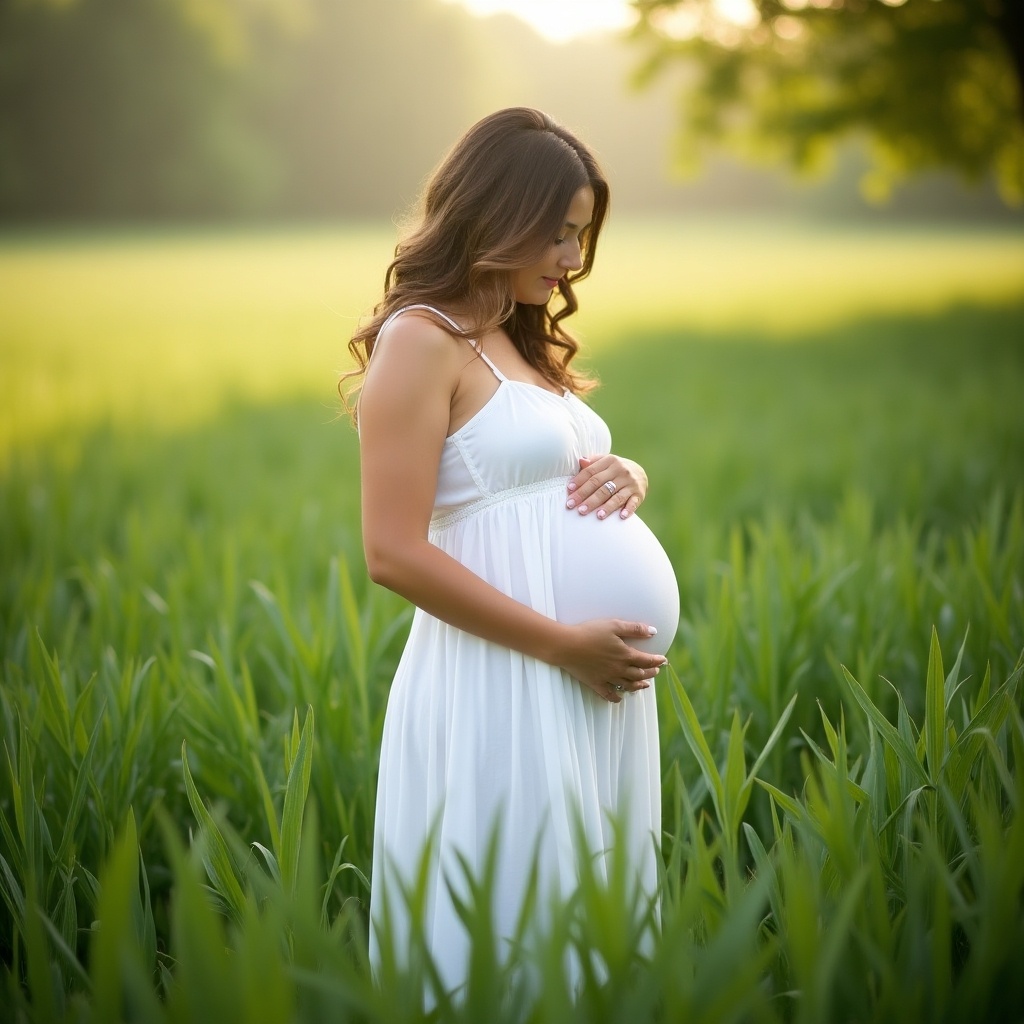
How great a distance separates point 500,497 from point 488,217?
1.46 ft

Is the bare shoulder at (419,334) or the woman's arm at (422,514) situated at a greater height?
the bare shoulder at (419,334)

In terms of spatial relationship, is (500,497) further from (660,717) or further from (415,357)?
(660,717)

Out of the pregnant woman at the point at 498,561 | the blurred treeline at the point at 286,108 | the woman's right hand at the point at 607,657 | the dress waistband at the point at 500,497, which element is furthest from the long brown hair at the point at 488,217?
the blurred treeline at the point at 286,108

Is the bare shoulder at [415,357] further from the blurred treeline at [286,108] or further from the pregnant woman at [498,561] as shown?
the blurred treeline at [286,108]

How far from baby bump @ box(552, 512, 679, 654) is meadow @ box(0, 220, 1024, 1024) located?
14 centimetres

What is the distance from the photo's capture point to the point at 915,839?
1813 millimetres

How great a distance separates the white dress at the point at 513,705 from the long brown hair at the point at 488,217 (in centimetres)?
11

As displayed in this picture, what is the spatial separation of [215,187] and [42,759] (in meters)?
51.3

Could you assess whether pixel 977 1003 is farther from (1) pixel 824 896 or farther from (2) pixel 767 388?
(2) pixel 767 388

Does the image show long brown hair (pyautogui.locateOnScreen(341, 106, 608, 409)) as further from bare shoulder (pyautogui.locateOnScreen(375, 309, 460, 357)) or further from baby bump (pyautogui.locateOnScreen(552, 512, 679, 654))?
baby bump (pyautogui.locateOnScreen(552, 512, 679, 654))

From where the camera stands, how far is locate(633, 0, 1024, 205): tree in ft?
38.1

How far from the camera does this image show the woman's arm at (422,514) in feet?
4.93

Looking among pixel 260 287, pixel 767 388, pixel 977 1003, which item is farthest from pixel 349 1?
pixel 977 1003

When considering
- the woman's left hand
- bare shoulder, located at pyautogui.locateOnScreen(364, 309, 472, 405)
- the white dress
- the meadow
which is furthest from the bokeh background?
bare shoulder, located at pyautogui.locateOnScreen(364, 309, 472, 405)
